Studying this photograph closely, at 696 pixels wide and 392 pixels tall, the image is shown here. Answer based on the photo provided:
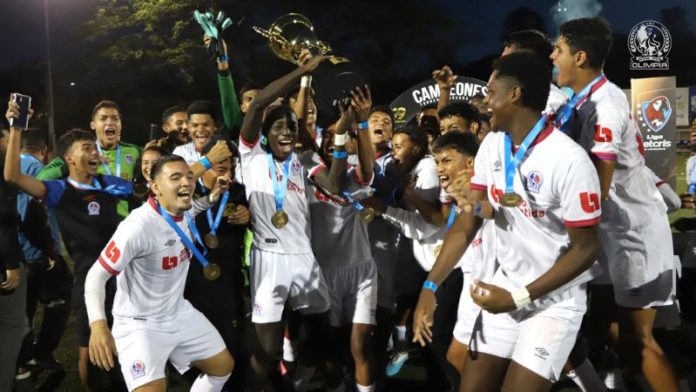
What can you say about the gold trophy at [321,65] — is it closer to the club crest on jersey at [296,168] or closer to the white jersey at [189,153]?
the club crest on jersey at [296,168]

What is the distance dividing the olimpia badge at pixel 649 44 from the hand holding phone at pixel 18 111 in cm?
1720

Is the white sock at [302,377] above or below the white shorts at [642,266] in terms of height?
below

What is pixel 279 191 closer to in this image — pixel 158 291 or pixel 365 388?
pixel 158 291

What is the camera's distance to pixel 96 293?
395 cm

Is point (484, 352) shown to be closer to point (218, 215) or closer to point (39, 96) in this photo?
point (218, 215)

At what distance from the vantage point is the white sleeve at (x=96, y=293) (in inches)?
153

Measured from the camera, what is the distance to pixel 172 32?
21234 millimetres

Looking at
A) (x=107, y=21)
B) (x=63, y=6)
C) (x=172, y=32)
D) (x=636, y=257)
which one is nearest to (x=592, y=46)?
(x=636, y=257)

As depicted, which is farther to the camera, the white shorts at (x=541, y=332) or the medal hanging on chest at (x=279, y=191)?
the medal hanging on chest at (x=279, y=191)

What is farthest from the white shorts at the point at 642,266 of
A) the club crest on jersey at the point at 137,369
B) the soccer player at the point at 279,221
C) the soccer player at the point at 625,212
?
the club crest on jersey at the point at 137,369

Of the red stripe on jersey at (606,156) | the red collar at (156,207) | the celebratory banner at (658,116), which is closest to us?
the red stripe on jersey at (606,156)

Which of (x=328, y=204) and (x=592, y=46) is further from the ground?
(x=592, y=46)

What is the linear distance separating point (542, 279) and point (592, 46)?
150cm

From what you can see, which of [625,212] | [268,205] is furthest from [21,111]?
[625,212]
